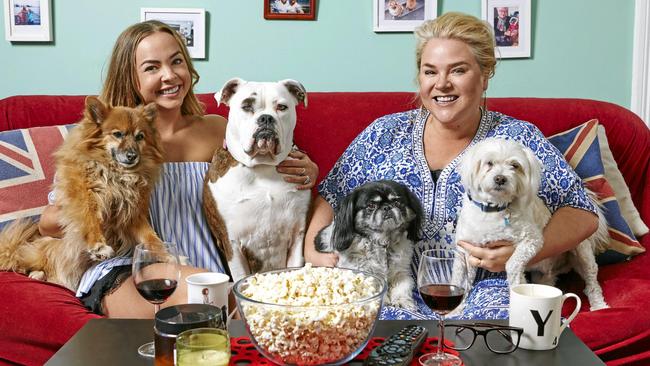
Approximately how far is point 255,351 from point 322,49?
236 cm

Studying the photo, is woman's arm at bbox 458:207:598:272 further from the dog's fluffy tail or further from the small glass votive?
the dog's fluffy tail

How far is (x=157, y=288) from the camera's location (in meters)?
1.29

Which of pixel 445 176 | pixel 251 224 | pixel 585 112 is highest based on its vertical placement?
pixel 585 112

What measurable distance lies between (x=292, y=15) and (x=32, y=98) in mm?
1302

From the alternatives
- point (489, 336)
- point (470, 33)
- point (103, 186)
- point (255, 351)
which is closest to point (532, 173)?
point (470, 33)

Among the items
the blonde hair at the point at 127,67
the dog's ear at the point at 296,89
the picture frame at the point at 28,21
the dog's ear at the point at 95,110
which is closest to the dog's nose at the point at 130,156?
the dog's ear at the point at 95,110

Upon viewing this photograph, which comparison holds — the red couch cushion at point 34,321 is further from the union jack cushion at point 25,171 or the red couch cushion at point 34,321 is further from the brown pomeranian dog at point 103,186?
the union jack cushion at point 25,171

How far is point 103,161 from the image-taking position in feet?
6.68

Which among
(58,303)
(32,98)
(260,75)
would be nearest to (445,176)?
(58,303)

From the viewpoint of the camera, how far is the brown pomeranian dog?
1984 mm

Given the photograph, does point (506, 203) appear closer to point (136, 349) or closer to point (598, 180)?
point (598, 180)

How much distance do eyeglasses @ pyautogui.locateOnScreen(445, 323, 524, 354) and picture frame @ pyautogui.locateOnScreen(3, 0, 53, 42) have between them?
9.04 ft

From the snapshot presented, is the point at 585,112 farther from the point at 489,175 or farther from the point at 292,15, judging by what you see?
the point at 292,15

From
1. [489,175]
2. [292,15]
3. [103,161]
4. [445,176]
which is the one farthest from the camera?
[292,15]
